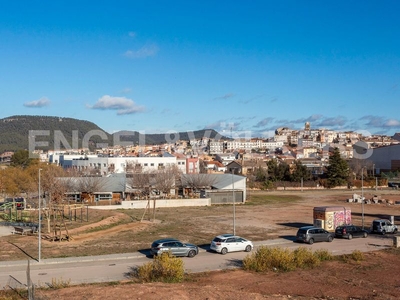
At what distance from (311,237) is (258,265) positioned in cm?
978

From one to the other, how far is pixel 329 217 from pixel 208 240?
→ 12321 mm

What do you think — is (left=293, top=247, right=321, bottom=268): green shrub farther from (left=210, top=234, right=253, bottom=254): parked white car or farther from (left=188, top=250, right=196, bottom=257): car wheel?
(left=188, top=250, right=196, bottom=257): car wheel

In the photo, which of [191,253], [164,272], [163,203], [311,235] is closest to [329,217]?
[311,235]

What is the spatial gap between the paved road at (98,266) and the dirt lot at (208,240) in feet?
6.03

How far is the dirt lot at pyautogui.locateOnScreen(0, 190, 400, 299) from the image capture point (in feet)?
62.6

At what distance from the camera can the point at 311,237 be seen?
32594 mm

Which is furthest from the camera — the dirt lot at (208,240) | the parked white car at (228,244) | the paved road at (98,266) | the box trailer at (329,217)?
the box trailer at (329,217)

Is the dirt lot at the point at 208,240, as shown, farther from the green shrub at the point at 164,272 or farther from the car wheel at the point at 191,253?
the car wheel at the point at 191,253

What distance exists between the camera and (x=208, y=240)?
113ft

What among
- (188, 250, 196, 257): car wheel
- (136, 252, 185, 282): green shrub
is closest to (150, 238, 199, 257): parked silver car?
(188, 250, 196, 257): car wheel

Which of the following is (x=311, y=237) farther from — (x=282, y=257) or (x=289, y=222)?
(x=289, y=222)

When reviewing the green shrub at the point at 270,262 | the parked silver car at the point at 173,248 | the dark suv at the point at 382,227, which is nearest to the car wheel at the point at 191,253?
the parked silver car at the point at 173,248

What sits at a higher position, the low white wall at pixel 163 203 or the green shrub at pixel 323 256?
the low white wall at pixel 163 203

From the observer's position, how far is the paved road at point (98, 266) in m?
22.3
